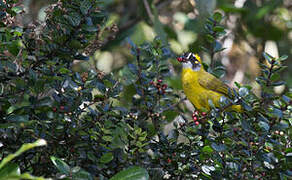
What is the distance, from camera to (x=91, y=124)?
3.84 ft

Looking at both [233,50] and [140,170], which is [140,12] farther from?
[140,170]

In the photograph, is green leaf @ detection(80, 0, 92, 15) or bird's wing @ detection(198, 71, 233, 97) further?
bird's wing @ detection(198, 71, 233, 97)

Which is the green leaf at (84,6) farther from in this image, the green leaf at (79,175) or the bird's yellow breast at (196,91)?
the bird's yellow breast at (196,91)

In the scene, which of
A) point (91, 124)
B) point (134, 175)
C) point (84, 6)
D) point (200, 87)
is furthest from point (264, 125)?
point (200, 87)

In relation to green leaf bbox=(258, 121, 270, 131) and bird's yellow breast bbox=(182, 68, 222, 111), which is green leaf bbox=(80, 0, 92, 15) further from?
bird's yellow breast bbox=(182, 68, 222, 111)

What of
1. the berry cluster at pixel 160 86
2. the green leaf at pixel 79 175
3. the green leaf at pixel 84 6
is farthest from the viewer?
the berry cluster at pixel 160 86

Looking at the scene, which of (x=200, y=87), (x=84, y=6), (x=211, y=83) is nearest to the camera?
(x=84, y=6)

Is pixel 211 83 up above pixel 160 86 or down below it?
below

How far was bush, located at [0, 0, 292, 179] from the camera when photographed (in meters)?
1.08

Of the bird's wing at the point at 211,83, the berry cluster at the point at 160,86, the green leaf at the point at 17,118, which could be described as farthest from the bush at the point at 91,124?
the bird's wing at the point at 211,83

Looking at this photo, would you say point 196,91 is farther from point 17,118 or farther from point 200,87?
point 17,118

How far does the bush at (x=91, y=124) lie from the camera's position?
108 cm

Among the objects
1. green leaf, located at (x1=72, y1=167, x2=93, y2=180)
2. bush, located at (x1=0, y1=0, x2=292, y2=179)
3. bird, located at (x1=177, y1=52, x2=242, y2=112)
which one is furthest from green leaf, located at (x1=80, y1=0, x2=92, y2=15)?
bird, located at (x1=177, y1=52, x2=242, y2=112)

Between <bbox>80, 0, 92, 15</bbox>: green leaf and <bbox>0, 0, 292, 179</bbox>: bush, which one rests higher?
<bbox>80, 0, 92, 15</bbox>: green leaf
